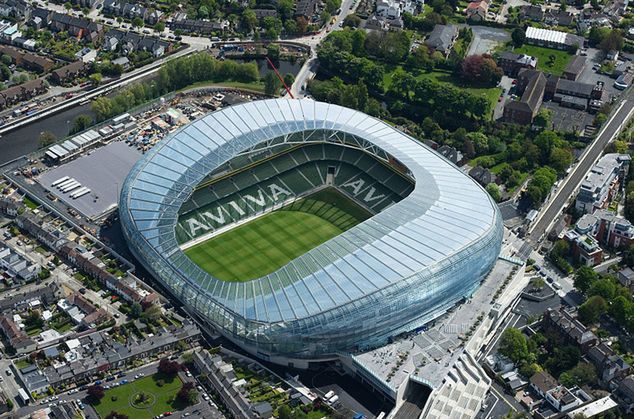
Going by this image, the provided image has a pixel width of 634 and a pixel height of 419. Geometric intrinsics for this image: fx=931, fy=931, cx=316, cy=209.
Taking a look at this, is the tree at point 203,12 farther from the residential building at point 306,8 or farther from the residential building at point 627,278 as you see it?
the residential building at point 627,278

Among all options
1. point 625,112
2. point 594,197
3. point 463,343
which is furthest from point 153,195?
point 625,112

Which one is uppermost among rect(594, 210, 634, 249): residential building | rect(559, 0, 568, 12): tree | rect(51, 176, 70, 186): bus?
rect(559, 0, 568, 12): tree

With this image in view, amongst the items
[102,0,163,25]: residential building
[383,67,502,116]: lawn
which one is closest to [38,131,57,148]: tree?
[102,0,163,25]: residential building

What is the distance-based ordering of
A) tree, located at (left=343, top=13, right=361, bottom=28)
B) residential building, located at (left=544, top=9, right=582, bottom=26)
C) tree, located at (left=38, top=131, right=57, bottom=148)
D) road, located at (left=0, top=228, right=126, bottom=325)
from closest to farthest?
road, located at (left=0, top=228, right=126, bottom=325)
tree, located at (left=38, top=131, right=57, bottom=148)
tree, located at (left=343, top=13, right=361, bottom=28)
residential building, located at (left=544, top=9, right=582, bottom=26)

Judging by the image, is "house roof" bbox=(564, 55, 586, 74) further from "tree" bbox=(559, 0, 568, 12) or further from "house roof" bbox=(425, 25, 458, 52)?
"house roof" bbox=(425, 25, 458, 52)

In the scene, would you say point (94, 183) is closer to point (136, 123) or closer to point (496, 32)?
→ point (136, 123)

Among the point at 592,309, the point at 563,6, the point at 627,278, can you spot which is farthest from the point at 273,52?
the point at 592,309

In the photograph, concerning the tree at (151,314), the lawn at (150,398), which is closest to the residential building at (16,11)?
the tree at (151,314)
